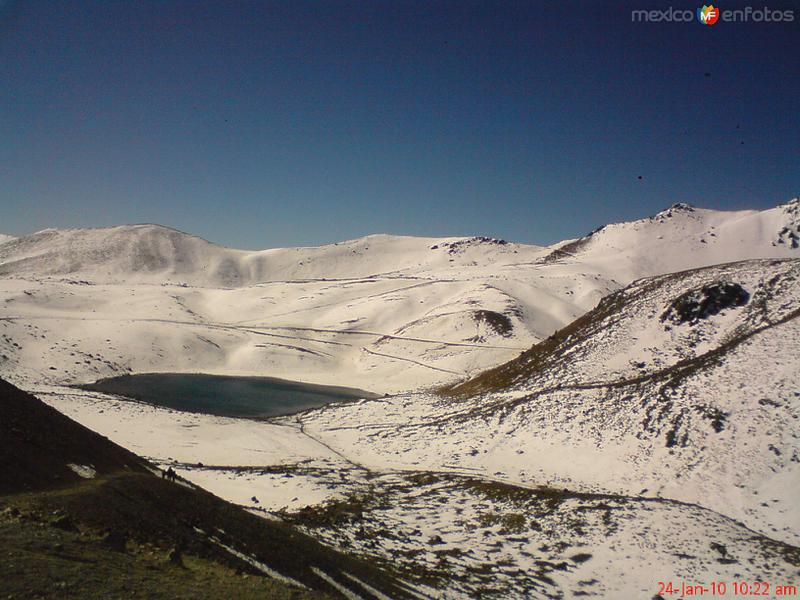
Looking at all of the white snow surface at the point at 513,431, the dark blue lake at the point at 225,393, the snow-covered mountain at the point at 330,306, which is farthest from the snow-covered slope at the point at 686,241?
the dark blue lake at the point at 225,393

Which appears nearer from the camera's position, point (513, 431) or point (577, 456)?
point (577, 456)

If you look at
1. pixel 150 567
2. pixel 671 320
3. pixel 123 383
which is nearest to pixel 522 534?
pixel 150 567

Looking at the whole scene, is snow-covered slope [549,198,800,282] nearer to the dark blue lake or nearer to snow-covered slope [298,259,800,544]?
snow-covered slope [298,259,800,544]

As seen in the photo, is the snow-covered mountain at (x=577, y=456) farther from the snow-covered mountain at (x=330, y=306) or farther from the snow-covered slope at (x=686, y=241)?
the snow-covered slope at (x=686, y=241)

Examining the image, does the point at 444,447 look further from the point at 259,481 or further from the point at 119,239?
the point at 119,239

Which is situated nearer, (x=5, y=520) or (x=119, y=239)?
(x=5, y=520)

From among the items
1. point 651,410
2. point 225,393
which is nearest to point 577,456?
point 651,410

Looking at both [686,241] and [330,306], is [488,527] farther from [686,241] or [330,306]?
[686,241]

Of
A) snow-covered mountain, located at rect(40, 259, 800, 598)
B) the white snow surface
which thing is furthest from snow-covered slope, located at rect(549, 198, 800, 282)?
snow-covered mountain, located at rect(40, 259, 800, 598)
